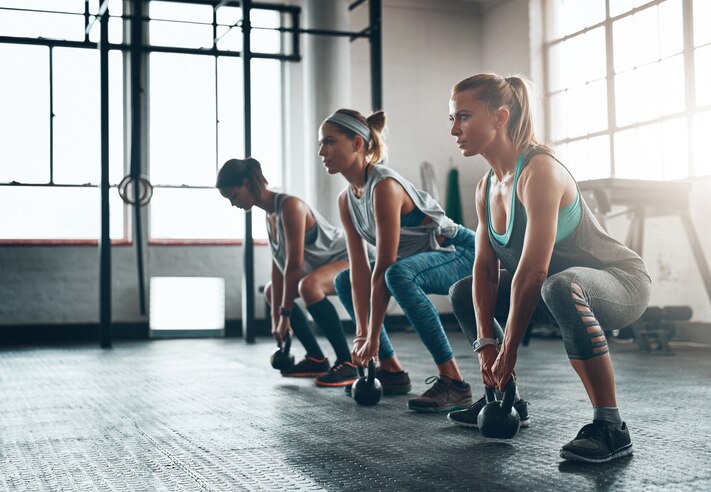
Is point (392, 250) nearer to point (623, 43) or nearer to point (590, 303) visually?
point (590, 303)

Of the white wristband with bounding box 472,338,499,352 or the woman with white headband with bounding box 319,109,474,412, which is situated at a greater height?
the woman with white headband with bounding box 319,109,474,412

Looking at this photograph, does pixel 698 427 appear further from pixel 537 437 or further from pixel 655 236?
pixel 655 236

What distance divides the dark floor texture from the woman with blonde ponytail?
188 millimetres

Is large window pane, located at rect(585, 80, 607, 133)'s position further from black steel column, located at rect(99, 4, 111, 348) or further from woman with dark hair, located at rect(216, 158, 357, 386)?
black steel column, located at rect(99, 4, 111, 348)

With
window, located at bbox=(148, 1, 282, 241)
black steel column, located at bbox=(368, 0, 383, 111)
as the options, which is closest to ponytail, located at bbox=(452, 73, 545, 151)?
black steel column, located at bbox=(368, 0, 383, 111)

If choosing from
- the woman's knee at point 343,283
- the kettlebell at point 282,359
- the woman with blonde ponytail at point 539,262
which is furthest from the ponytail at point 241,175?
the woman with blonde ponytail at point 539,262

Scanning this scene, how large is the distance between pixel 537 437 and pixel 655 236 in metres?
4.03

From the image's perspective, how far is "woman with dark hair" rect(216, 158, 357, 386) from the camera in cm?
325

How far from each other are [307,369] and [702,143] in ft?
11.1

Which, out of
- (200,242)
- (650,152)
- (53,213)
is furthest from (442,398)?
(53,213)

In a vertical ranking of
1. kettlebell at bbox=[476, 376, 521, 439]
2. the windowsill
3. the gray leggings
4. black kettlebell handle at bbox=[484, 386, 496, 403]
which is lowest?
kettlebell at bbox=[476, 376, 521, 439]

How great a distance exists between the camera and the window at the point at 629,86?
551cm

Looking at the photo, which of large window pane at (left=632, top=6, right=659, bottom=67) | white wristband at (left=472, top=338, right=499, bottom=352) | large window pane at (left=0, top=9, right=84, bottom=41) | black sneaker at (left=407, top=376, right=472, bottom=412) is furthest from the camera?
large window pane at (left=0, top=9, right=84, bottom=41)

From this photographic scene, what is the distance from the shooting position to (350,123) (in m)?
2.80
